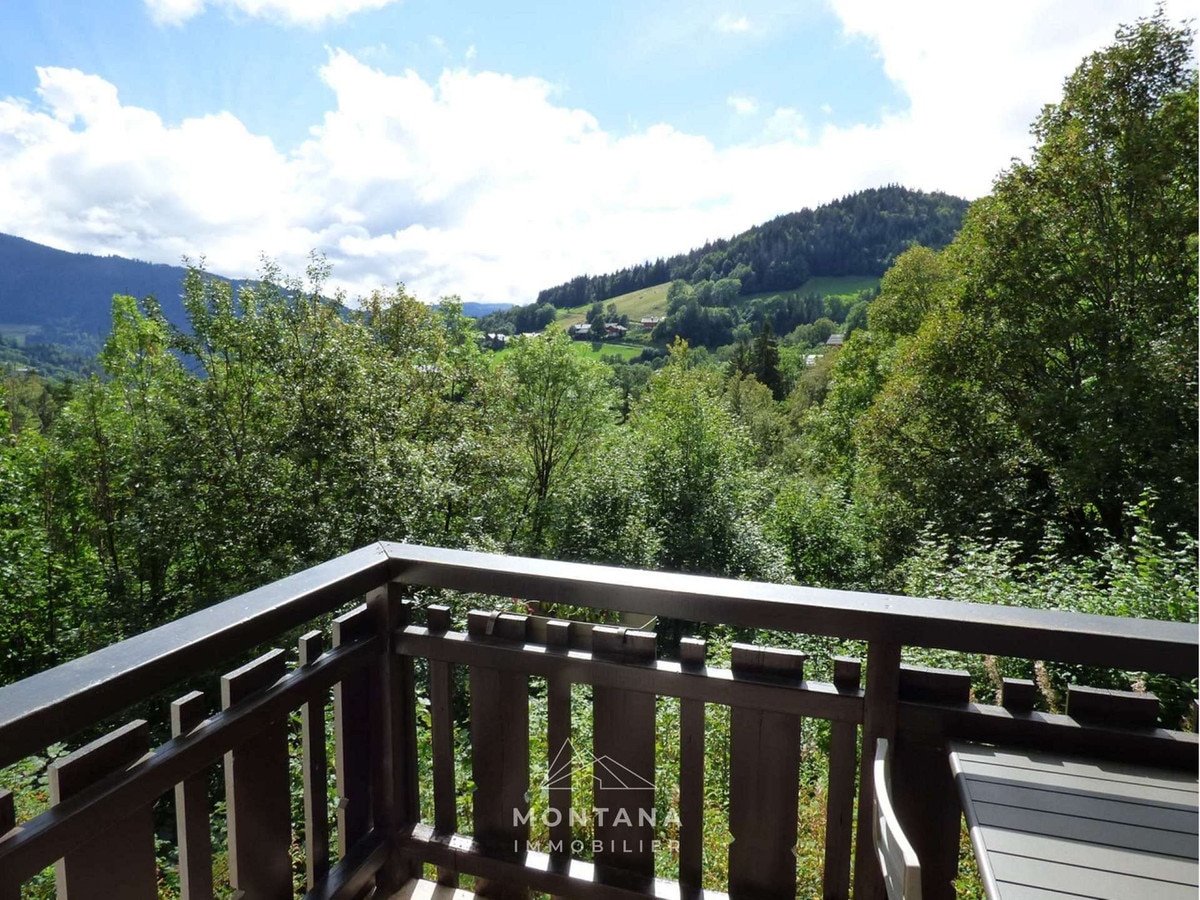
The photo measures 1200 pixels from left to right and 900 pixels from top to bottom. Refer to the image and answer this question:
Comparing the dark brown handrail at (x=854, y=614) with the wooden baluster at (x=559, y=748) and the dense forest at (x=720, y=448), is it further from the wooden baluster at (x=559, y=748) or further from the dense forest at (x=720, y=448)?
the dense forest at (x=720, y=448)

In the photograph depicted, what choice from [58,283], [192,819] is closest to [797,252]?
[192,819]

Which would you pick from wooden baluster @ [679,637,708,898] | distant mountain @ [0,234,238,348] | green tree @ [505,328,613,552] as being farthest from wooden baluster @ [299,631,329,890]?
distant mountain @ [0,234,238,348]

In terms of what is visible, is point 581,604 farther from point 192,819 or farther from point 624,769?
point 192,819

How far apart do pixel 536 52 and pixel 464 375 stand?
7.26m

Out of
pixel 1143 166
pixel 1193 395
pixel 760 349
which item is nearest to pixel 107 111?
pixel 1143 166

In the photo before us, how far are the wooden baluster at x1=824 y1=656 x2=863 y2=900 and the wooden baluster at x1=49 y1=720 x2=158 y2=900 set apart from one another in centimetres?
109

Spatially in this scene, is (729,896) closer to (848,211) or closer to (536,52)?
(536,52)

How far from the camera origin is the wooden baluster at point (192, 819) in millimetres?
1031

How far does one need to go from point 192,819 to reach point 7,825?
0.32 m

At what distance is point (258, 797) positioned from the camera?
120cm

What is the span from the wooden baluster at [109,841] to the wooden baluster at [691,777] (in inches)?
33.5

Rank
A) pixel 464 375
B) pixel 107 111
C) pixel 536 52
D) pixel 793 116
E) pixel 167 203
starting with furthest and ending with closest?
pixel 167 203, pixel 464 375, pixel 107 111, pixel 793 116, pixel 536 52

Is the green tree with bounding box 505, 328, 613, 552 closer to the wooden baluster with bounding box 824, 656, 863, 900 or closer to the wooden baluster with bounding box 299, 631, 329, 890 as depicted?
the wooden baluster with bounding box 299, 631, 329, 890

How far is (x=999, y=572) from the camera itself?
614 cm
